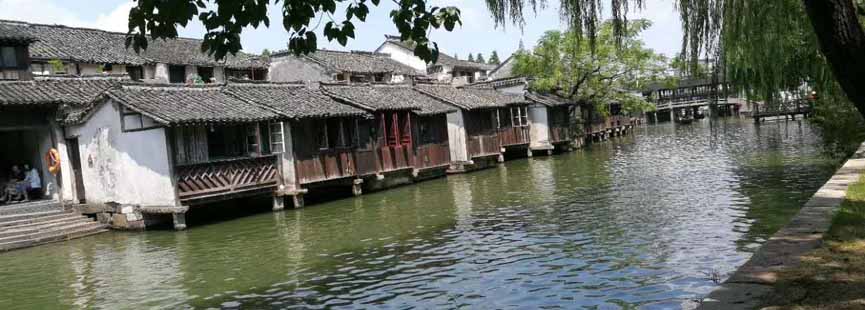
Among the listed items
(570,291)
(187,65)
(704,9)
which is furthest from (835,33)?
(187,65)

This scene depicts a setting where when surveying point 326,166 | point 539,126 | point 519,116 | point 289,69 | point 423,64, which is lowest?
point 326,166

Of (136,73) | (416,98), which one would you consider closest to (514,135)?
(416,98)

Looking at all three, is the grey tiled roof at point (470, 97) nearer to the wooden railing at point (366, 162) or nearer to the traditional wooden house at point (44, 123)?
the wooden railing at point (366, 162)

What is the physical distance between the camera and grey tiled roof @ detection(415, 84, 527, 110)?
3248 centimetres

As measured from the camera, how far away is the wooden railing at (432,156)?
91.3 ft

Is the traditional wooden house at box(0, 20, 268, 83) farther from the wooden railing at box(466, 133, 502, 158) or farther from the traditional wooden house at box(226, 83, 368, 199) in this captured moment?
the wooden railing at box(466, 133, 502, 158)

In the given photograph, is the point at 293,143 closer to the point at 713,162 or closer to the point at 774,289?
the point at 713,162

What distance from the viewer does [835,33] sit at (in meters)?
4.12

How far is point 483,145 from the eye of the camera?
33125 millimetres

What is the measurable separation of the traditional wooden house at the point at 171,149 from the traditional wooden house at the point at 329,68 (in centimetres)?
2176

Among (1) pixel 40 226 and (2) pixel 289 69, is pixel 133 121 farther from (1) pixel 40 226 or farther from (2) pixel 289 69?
(2) pixel 289 69

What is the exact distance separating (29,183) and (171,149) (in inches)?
238

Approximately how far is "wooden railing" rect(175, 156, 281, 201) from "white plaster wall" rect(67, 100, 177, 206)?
1.39ft

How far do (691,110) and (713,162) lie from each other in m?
60.8
